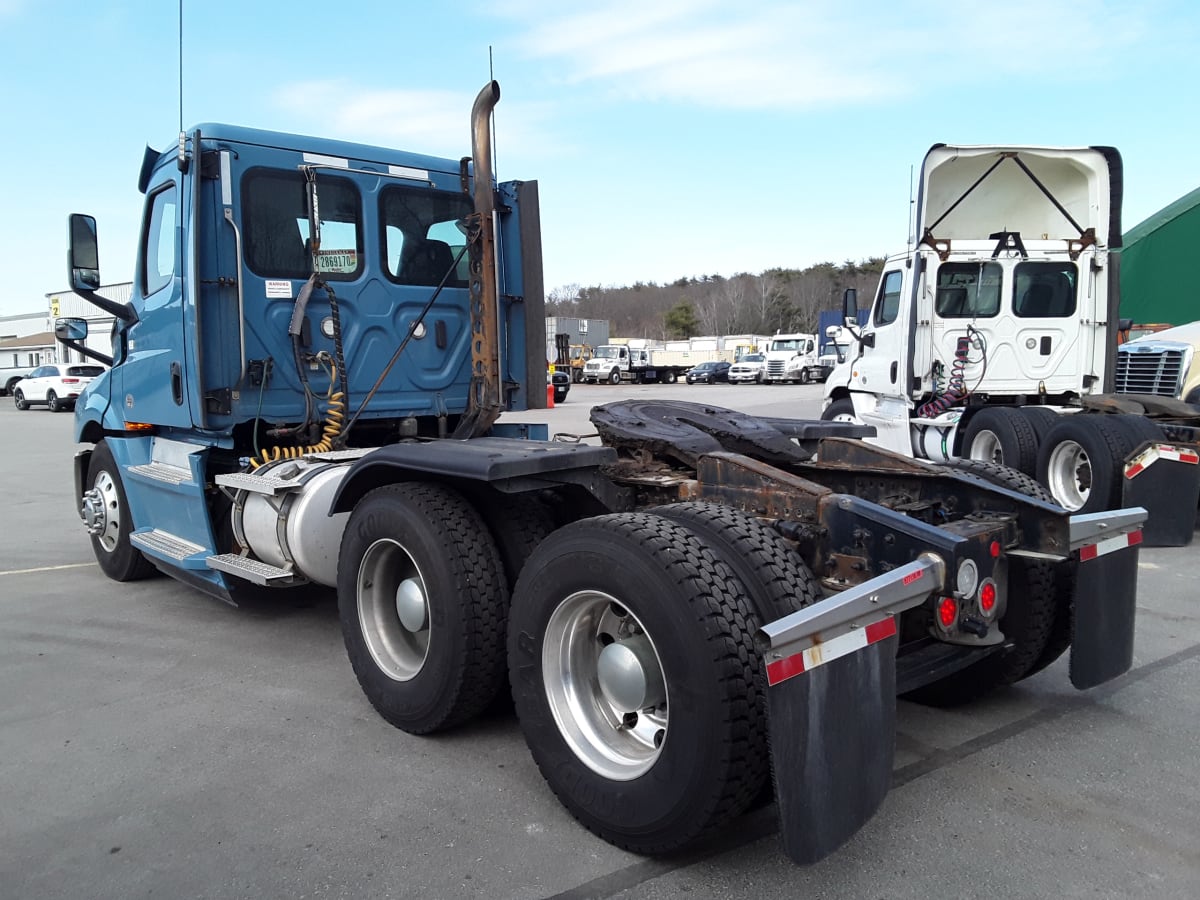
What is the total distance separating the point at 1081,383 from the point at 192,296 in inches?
349

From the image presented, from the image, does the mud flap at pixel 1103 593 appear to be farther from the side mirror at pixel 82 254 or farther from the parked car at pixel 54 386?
the parked car at pixel 54 386

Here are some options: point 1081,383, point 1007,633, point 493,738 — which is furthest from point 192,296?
point 1081,383

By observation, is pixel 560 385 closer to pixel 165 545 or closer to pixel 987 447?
pixel 987 447

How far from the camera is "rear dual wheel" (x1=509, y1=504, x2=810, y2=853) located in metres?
2.54

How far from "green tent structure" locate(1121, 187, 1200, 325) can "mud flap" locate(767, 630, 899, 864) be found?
664 inches

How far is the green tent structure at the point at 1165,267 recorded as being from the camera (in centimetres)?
1631

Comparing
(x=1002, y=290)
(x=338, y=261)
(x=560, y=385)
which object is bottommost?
(x=560, y=385)

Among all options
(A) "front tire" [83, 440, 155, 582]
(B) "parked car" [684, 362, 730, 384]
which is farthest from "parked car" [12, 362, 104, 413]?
(B) "parked car" [684, 362, 730, 384]

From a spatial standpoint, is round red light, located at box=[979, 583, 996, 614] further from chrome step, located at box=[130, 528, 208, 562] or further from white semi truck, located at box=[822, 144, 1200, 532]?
white semi truck, located at box=[822, 144, 1200, 532]

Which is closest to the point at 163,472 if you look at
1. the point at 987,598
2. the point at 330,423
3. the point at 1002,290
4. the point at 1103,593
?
the point at 330,423

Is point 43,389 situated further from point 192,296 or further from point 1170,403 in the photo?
point 1170,403

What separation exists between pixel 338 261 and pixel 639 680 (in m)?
3.50

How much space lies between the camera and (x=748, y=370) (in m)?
47.4

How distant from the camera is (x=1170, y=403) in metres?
8.38
